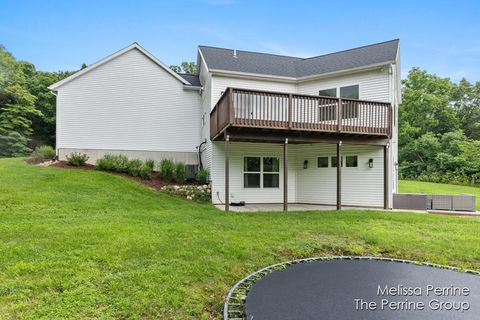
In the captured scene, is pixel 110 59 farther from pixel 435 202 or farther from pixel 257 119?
pixel 435 202

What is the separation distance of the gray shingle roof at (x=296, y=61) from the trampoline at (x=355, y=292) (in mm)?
8951

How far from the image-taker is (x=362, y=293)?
11.4 feet

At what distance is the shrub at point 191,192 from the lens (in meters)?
10.7

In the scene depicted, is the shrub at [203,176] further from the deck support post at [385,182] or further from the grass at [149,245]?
the deck support post at [385,182]

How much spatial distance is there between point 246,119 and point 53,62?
31.0m

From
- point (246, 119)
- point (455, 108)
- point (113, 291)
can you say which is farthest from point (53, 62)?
point (455, 108)

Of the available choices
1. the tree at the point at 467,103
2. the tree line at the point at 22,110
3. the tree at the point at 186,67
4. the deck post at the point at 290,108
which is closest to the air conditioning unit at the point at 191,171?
the deck post at the point at 290,108

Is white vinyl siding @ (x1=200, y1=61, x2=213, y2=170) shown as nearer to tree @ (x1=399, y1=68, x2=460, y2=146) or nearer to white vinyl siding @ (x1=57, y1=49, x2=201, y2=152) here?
white vinyl siding @ (x1=57, y1=49, x2=201, y2=152)

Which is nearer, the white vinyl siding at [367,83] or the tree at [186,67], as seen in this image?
the white vinyl siding at [367,83]

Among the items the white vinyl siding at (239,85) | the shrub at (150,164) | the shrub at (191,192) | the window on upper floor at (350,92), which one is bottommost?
the shrub at (191,192)

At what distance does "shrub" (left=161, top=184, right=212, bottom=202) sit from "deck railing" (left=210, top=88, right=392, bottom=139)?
2.27 metres

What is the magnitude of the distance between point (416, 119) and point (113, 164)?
31440mm

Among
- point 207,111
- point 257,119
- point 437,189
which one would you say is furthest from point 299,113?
point 437,189

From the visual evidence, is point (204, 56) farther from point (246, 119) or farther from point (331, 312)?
point (331, 312)
